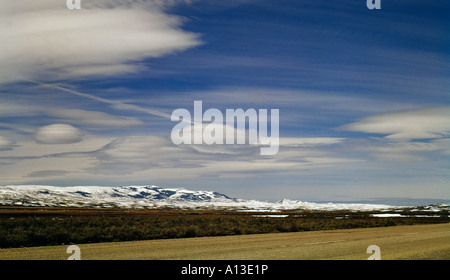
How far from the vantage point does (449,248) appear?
17.5 metres

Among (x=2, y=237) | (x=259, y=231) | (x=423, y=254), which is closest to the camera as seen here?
(x=423, y=254)

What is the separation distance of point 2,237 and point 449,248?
70.3ft
